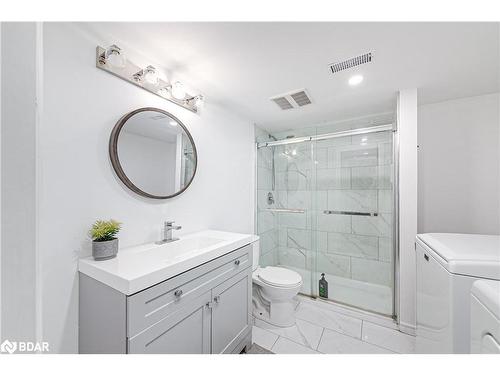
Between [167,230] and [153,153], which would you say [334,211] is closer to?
[167,230]

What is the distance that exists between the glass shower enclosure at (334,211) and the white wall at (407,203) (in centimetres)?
14

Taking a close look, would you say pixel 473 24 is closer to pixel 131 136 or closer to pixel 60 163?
pixel 131 136

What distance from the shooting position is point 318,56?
52.3 inches

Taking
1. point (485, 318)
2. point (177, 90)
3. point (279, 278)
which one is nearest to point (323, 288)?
point (279, 278)

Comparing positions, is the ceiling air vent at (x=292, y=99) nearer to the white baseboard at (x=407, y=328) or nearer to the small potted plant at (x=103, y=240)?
the small potted plant at (x=103, y=240)

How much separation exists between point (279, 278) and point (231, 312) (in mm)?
691

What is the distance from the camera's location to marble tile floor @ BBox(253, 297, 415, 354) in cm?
Answer: 153

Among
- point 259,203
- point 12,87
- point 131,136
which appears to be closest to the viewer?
point 12,87

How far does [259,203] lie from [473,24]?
2262 mm

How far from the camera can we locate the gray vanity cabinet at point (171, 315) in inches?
33.4

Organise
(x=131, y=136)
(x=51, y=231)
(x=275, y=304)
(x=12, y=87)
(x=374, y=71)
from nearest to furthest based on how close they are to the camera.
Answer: (x=12, y=87), (x=51, y=231), (x=131, y=136), (x=374, y=71), (x=275, y=304)

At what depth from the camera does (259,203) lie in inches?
106
